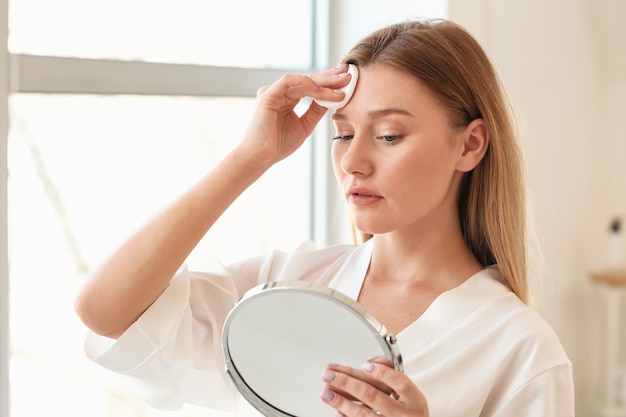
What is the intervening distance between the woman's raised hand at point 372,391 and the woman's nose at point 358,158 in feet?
0.97

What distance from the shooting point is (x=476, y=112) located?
50.5 inches

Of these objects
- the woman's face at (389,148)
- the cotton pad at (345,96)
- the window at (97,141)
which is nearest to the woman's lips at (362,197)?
the woman's face at (389,148)

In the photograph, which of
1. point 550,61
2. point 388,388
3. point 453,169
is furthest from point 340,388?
point 550,61

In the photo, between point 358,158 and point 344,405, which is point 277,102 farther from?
point 344,405

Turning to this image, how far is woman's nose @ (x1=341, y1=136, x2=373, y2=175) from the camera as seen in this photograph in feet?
3.93

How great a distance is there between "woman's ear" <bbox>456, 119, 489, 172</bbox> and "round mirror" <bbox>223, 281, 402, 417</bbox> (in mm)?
399

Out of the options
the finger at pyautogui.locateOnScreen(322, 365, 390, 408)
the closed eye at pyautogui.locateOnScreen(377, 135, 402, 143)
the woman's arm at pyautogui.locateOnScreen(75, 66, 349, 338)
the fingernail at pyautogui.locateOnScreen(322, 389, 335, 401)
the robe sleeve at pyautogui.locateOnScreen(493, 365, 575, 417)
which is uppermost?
the closed eye at pyautogui.locateOnScreen(377, 135, 402, 143)

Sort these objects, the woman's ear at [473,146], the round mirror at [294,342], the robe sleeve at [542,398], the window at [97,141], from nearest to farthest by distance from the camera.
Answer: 1. the round mirror at [294,342]
2. the robe sleeve at [542,398]
3. the woman's ear at [473,146]
4. the window at [97,141]

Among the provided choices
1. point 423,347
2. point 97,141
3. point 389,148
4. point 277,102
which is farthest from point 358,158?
point 97,141

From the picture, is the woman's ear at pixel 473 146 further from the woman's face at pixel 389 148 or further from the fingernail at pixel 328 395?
the fingernail at pixel 328 395

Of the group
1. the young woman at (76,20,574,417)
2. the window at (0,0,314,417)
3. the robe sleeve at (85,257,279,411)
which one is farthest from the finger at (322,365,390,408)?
the window at (0,0,314,417)

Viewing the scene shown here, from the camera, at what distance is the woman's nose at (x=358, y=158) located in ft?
3.93

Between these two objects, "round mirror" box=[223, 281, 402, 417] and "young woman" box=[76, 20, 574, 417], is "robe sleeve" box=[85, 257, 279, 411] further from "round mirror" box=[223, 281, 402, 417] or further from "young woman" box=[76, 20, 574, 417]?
"round mirror" box=[223, 281, 402, 417]

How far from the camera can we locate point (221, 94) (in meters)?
1.99
